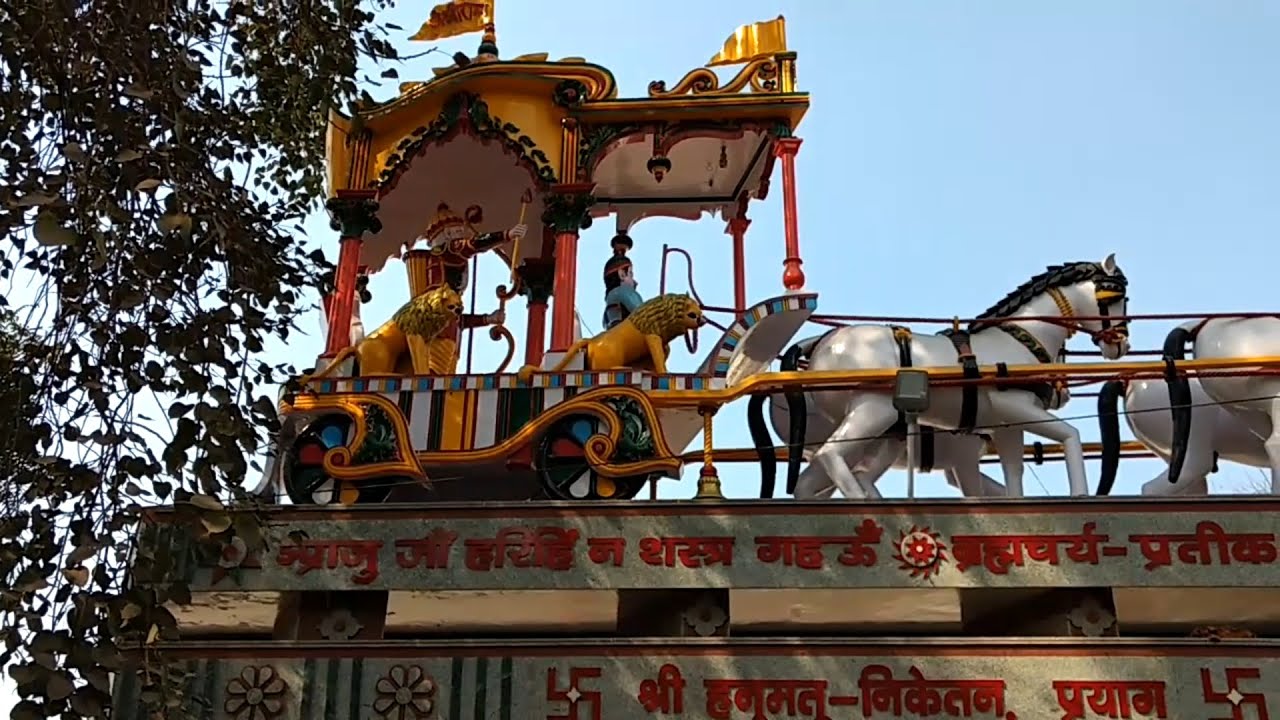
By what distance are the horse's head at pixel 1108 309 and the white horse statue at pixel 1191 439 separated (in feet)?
1.00

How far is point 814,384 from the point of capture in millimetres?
9094

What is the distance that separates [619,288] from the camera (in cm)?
1086

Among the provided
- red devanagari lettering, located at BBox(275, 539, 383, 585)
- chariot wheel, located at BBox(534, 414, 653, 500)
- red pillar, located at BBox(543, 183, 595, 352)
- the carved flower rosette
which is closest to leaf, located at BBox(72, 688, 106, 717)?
red devanagari lettering, located at BBox(275, 539, 383, 585)

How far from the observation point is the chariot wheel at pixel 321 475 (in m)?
9.32

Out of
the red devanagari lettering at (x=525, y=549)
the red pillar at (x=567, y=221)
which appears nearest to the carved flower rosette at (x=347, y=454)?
the red devanagari lettering at (x=525, y=549)

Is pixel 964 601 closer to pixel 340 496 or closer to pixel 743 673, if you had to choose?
pixel 743 673

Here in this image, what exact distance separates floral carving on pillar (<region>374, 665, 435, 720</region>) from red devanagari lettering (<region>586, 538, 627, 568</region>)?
119 centimetres

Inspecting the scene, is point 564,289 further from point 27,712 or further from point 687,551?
point 27,712

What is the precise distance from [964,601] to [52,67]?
19.0 ft

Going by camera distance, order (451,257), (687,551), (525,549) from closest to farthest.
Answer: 1. (687,551)
2. (525,549)
3. (451,257)

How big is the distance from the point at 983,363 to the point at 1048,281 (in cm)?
89

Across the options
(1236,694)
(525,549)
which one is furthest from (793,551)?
(1236,694)

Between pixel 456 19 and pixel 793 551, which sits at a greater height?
pixel 456 19

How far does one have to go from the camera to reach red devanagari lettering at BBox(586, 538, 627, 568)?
8172 millimetres
